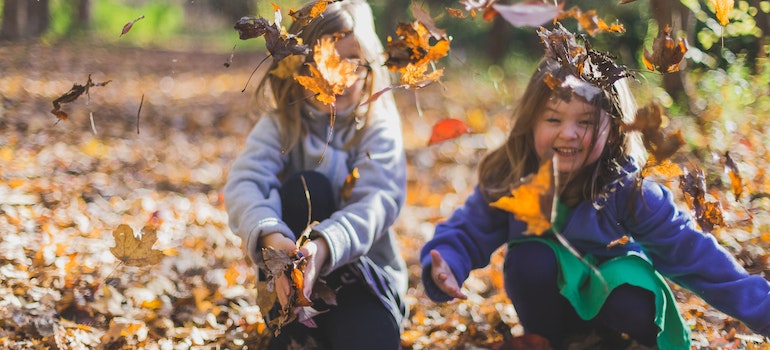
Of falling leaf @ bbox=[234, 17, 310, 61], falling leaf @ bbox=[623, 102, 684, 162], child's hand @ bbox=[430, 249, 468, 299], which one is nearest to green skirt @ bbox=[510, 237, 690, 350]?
child's hand @ bbox=[430, 249, 468, 299]

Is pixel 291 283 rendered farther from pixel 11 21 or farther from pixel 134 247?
pixel 11 21

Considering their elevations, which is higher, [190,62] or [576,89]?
[576,89]

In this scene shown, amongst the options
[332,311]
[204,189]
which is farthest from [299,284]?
[204,189]

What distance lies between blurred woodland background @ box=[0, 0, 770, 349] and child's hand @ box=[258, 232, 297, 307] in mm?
457

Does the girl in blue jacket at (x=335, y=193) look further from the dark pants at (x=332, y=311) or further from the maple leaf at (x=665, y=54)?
the maple leaf at (x=665, y=54)

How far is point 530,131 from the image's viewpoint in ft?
7.55

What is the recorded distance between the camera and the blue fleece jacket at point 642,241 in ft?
6.46

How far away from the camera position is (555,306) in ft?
7.45

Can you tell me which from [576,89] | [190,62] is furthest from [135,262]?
[190,62]

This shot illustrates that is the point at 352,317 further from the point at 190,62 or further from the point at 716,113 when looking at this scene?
the point at 190,62

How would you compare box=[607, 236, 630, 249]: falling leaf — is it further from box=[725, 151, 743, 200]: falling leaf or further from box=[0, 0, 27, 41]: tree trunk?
box=[0, 0, 27, 41]: tree trunk

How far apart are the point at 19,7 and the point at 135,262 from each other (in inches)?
424

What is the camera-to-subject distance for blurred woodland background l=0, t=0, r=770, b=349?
2574 millimetres

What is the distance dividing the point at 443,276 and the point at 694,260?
69cm
